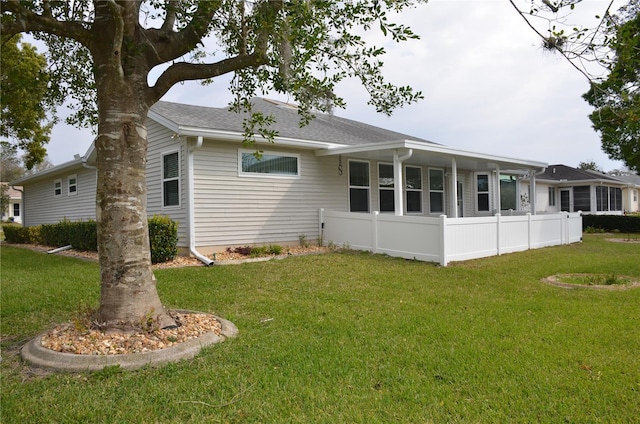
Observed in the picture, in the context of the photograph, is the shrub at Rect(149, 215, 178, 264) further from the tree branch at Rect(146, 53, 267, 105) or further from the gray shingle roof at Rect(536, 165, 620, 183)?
the gray shingle roof at Rect(536, 165, 620, 183)

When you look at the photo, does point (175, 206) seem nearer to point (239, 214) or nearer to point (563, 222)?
point (239, 214)

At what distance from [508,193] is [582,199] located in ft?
40.9

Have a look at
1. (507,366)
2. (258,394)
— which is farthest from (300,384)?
(507,366)

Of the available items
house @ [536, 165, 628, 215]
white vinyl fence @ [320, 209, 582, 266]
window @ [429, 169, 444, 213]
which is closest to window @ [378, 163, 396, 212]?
window @ [429, 169, 444, 213]

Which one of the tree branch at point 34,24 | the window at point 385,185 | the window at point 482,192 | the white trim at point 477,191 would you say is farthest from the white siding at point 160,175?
the window at point 482,192

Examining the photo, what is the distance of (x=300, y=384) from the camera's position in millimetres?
3244

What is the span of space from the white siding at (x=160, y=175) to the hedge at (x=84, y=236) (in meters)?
0.64

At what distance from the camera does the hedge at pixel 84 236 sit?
9.13 meters

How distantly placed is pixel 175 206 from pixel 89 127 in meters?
3.51

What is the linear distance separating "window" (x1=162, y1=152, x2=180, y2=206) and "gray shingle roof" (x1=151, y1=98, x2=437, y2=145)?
106 cm

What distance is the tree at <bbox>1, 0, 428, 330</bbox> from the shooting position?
4.15 meters

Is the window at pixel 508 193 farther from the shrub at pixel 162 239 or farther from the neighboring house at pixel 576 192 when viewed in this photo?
the shrub at pixel 162 239

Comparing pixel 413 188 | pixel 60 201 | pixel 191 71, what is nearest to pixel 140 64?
pixel 191 71

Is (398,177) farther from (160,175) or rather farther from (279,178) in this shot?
(160,175)
